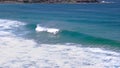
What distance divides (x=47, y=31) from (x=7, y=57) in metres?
13.1

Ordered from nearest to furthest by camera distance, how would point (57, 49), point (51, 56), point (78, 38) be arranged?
point (51, 56) < point (57, 49) < point (78, 38)

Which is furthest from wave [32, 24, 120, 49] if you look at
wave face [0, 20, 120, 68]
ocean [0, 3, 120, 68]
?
wave face [0, 20, 120, 68]

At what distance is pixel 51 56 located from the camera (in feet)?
76.5

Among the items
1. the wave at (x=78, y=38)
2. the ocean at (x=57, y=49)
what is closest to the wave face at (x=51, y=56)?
the ocean at (x=57, y=49)

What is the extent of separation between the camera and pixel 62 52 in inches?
965

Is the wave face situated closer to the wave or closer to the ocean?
the ocean

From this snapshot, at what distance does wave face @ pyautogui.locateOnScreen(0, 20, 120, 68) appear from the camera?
21.2 metres

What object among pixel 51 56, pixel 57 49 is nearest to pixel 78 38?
pixel 57 49

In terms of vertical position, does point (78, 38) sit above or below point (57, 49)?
below

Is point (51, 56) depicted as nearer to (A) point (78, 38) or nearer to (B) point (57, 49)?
(B) point (57, 49)

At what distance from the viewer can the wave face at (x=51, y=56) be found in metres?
21.2

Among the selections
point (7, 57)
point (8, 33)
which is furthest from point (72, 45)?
point (8, 33)

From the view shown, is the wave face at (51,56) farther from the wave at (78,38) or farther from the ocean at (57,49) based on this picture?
the wave at (78,38)

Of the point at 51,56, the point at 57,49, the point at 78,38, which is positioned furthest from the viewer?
the point at 78,38
